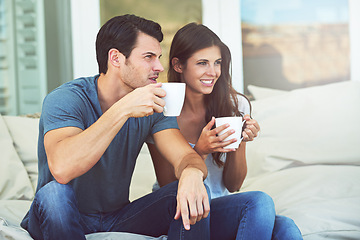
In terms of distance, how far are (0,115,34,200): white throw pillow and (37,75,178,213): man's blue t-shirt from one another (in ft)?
1.53

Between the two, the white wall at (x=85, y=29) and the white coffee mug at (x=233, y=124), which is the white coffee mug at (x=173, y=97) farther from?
the white wall at (x=85, y=29)

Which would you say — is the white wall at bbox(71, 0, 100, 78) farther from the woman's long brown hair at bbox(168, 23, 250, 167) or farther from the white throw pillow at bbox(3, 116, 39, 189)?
the woman's long brown hair at bbox(168, 23, 250, 167)

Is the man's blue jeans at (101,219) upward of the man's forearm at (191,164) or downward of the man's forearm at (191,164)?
downward

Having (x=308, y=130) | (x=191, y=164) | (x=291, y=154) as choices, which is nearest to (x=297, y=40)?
(x=308, y=130)

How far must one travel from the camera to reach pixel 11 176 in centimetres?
174

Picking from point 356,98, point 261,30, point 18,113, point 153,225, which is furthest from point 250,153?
point 18,113

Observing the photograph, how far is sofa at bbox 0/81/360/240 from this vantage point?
1.56m

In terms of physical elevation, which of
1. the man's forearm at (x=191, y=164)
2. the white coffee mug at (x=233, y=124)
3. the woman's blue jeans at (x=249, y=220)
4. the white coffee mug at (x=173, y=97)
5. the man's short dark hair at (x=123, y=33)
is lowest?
the woman's blue jeans at (x=249, y=220)

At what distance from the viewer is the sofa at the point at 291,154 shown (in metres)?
1.56

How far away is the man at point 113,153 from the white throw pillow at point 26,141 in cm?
58

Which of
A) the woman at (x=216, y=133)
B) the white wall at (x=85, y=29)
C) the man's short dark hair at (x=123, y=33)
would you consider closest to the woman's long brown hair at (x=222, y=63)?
the woman at (x=216, y=133)

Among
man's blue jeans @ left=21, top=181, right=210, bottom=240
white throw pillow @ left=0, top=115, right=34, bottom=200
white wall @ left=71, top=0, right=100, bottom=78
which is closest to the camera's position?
man's blue jeans @ left=21, top=181, right=210, bottom=240

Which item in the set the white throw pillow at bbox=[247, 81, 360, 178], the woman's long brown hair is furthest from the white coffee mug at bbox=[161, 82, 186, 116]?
the white throw pillow at bbox=[247, 81, 360, 178]

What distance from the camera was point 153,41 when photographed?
141cm
